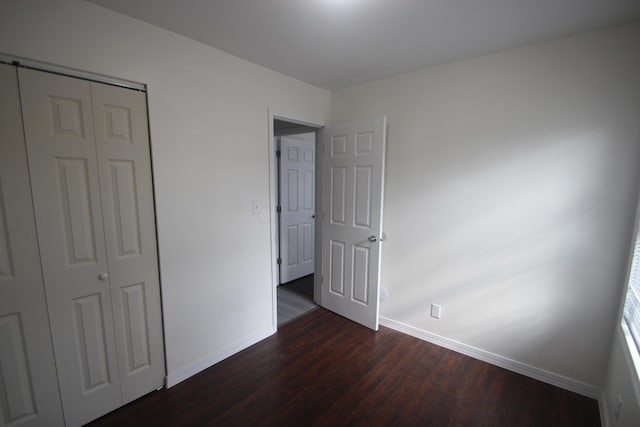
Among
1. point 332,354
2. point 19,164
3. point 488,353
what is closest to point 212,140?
point 19,164

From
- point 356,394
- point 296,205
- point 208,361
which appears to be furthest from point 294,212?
point 356,394

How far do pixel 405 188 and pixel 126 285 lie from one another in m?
2.25

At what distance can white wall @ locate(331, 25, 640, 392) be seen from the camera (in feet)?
5.68

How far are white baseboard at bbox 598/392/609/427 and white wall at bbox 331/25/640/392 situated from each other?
70mm

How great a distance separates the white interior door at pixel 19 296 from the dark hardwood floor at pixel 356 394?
408 millimetres

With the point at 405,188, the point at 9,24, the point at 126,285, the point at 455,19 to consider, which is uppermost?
the point at 455,19

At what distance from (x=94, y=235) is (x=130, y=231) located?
176 millimetres

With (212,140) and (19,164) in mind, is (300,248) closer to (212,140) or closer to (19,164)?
(212,140)

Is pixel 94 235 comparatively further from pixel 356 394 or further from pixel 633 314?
pixel 633 314

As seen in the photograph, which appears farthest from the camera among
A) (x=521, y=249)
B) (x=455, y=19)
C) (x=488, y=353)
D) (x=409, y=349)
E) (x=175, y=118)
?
(x=409, y=349)

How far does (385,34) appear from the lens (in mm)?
1779

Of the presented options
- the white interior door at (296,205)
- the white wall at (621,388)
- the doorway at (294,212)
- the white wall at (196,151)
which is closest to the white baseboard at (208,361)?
the white wall at (196,151)

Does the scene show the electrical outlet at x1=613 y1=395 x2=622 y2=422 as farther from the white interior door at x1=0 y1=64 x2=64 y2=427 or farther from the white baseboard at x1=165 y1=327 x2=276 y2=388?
the white interior door at x1=0 y1=64 x2=64 y2=427

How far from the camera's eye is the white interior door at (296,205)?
376 centimetres
